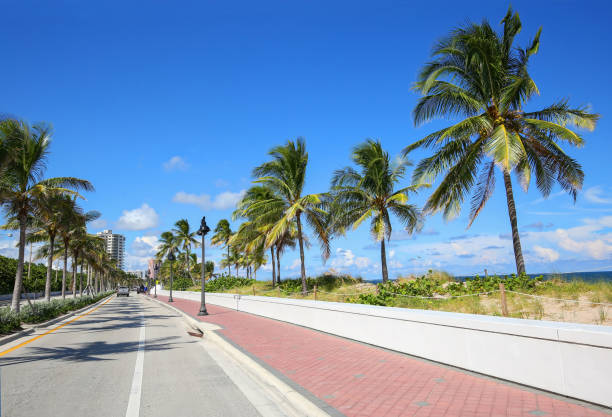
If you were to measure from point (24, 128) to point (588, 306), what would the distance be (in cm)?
2150

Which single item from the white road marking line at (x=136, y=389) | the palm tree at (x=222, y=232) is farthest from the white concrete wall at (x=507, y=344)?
the palm tree at (x=222, y=232)

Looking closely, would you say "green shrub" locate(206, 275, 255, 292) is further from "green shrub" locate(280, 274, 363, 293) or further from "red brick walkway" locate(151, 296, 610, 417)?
"red brick walkway" locate(151, 296, 610, 417)

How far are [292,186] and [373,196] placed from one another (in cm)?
566

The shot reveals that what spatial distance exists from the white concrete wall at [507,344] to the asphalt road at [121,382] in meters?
3.52

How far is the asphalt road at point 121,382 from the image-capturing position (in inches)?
192

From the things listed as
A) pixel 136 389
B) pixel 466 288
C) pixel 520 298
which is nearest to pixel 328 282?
pixel 466 288

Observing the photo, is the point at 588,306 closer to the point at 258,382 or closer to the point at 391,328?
the point at 391,328

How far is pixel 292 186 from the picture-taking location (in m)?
23.0

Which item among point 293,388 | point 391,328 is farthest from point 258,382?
point 391,328

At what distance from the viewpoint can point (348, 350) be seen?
27.9 ft

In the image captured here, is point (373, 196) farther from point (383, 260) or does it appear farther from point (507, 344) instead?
point (507, 344)

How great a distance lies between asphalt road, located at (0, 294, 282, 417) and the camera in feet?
16.0

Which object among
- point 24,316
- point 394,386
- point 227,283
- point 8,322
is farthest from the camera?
point 227,283

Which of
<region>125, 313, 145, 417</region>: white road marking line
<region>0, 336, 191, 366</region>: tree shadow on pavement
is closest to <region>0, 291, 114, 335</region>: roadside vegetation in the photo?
<region>0, 336, 191, 366</region>: tree shadow on pavement
